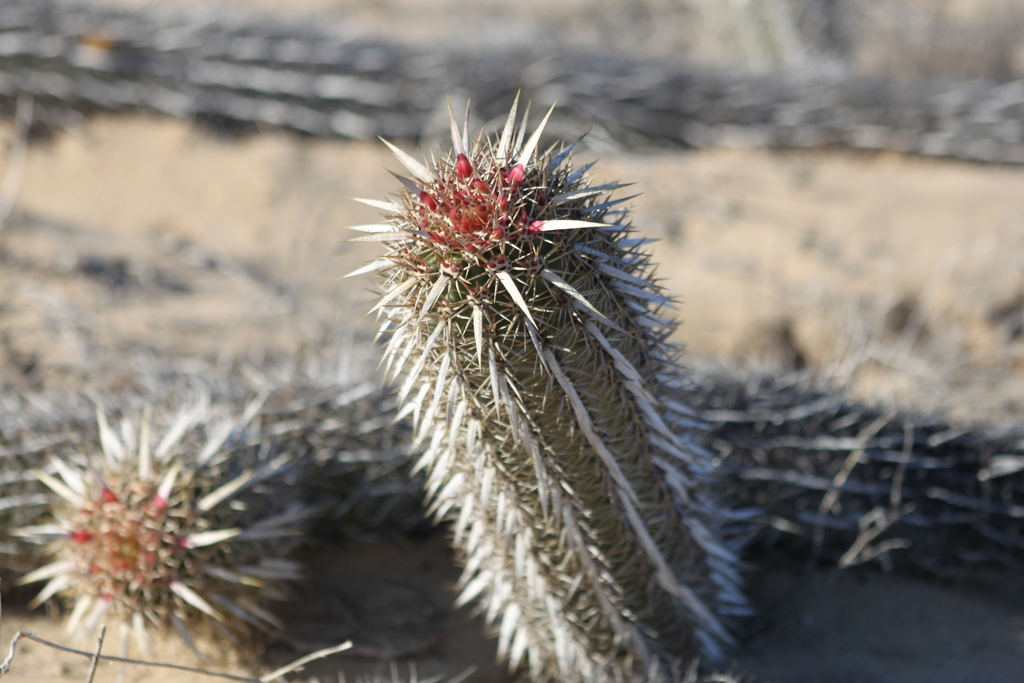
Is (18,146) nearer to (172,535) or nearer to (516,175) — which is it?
(172,535)

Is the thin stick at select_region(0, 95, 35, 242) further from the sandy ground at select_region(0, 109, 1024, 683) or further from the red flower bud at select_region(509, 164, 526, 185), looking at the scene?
the red flower bud at select_region(509, 164, 526, 185)

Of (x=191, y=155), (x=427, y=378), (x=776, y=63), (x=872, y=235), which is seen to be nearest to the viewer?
(x=427, y=378)

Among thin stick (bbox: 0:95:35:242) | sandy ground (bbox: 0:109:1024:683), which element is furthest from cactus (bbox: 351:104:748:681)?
thin stick (bbox: 0:95:35:242)

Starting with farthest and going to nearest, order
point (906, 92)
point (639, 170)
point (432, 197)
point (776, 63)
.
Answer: point (776, 63) < point (906, 92) < point (639, 170) < point (432, 197)

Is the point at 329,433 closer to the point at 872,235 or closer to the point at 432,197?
the point at 432,197

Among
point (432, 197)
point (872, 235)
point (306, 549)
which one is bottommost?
point (306, 549)

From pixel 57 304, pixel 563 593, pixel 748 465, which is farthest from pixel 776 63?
pixel 563 593

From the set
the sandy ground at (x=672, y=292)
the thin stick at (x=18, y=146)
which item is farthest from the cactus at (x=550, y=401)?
the thin stick at (x=18, y=146)

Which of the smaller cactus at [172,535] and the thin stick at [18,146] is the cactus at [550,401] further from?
the thin stick at [18,146]
